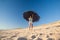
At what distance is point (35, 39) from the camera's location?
A: 12.2 ft

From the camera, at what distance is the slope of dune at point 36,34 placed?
380cm

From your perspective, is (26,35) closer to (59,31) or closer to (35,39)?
(35,39)

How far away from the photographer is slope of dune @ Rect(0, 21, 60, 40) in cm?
380

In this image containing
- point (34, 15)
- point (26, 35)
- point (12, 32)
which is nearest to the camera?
point (26, 35)

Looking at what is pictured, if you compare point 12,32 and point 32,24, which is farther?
point 32,24

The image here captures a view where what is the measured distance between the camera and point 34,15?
492cm

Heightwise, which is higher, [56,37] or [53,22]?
[53,22]

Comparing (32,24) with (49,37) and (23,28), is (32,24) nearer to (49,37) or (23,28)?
(23,28)

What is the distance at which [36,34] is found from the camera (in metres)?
3.96

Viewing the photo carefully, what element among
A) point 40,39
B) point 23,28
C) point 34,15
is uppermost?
point 34,15

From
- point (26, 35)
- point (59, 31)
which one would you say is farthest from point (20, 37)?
point (59, 31)

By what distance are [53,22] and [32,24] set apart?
24.5 inches

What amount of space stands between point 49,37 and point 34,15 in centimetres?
133

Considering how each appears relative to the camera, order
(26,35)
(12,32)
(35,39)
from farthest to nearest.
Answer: (12,32), (26,35), (35,39)
